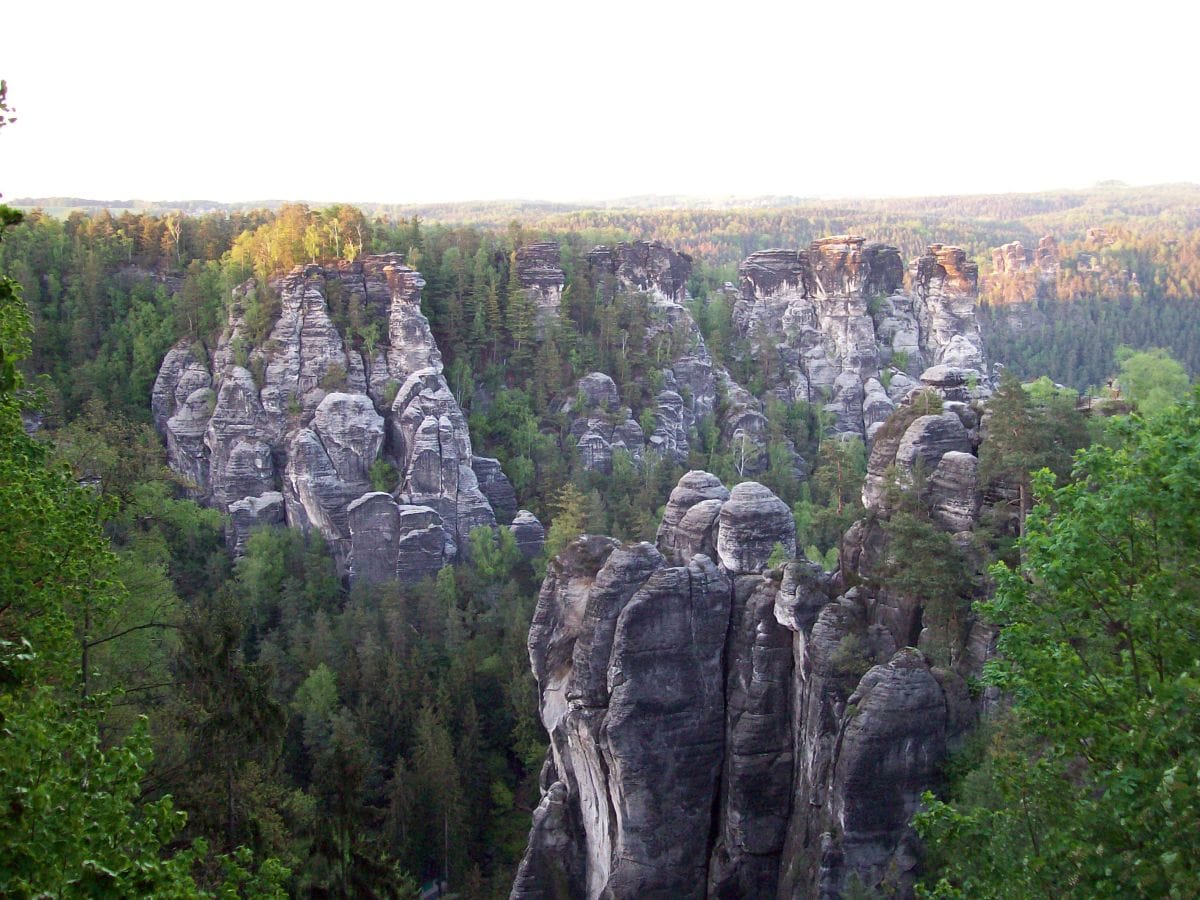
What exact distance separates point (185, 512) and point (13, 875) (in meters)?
21.4

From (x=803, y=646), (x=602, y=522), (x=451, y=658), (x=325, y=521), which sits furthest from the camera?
(x=325, y=521)

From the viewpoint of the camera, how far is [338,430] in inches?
1797

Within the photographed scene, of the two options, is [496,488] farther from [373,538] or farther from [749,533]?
[749,533]

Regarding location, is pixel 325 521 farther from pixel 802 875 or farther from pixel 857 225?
pixel 857 225

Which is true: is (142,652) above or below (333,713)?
above

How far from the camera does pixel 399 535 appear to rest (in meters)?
43.3

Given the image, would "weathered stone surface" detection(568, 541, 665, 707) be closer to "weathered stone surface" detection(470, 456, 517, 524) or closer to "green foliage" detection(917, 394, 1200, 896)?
"green foliage" detection(917, 394, 1200, 896)

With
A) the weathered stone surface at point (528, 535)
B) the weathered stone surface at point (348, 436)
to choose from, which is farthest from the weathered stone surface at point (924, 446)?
the weathered stone surface at point (348, 436)

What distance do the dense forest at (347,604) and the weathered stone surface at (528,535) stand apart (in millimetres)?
953

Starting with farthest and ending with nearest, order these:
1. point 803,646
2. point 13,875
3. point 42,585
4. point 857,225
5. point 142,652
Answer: point 857,225 < point 803,646 < point 142,652 < point 42,585 < point 13,875

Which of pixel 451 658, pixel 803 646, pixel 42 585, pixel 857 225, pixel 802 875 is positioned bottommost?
pixel 451 658

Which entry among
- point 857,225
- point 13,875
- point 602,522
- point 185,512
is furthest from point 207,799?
point 857,225

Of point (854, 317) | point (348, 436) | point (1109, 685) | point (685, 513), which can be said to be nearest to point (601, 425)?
point (348, 436)

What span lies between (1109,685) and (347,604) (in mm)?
34957
